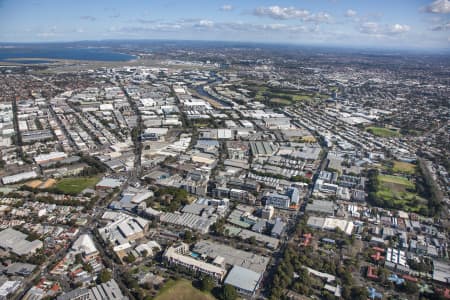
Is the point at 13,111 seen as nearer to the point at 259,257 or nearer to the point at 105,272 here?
the point at 105,272

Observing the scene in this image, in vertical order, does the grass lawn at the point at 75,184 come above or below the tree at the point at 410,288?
above

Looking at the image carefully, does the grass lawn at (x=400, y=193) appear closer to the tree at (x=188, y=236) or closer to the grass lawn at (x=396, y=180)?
the grass lawn at (x=396, y=180)

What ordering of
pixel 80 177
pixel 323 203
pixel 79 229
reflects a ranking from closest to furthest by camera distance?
pixel 79 229
pixel 323 203
pixel 80 177

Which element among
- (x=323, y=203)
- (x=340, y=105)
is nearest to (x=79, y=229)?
(x=323, y=203)

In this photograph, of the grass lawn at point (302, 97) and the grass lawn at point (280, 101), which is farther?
the grass lawn at point (302, 97)

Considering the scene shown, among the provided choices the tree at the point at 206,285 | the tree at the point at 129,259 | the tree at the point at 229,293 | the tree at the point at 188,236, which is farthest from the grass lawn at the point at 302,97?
the tree at the point at 229,293

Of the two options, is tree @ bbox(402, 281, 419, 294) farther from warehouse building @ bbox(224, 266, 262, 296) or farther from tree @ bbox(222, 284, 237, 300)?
tree @ bbox(222, 284, 237, 300)

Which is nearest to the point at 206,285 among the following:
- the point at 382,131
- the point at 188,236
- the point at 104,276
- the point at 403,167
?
the point at 188,236


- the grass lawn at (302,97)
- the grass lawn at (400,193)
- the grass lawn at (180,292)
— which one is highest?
the grass lawn at (302,97)
